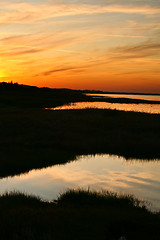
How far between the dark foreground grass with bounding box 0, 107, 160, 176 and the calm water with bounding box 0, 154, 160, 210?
5.00ft

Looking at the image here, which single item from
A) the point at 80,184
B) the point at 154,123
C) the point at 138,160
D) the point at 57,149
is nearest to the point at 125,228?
the point at 80,184

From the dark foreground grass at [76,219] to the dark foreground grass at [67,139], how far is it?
6.79 meters

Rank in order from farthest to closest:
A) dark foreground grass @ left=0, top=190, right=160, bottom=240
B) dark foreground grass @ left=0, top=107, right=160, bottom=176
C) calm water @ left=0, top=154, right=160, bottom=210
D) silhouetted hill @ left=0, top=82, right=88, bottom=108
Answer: silhouetted hill @ left=0, top=82, right=88, bottom=108, dark foreground grass @ left=0, top=107, right=160, bottom=176, calm water @ left=0, top=154, right=160, bottom=210, dark foreground grass @ left=0, top=190, right=160, bottom=240

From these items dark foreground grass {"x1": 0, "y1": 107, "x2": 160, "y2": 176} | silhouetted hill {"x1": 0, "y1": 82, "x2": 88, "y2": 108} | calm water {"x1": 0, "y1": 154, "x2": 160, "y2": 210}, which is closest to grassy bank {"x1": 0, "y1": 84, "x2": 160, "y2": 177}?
dark foreground grass {"x1": 0, "y1": 107, "x2": 160, "y2": 176}

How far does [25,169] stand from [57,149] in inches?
235

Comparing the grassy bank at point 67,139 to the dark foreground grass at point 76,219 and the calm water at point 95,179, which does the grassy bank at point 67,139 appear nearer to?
the calm water at point 95,179

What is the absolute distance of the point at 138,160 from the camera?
22.1m

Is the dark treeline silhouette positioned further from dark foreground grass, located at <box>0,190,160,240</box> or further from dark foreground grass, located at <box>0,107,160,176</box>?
dark foreground grass, located at <box>0,190,160,240</box>

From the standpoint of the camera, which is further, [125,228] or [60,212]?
[60,212]

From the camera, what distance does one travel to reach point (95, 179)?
16.9 m

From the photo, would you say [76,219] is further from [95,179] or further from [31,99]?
[31,99]

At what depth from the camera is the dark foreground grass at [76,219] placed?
890 centimetres

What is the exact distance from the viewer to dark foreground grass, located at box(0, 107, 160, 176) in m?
21.0

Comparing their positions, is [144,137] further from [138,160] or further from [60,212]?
[60,212]
